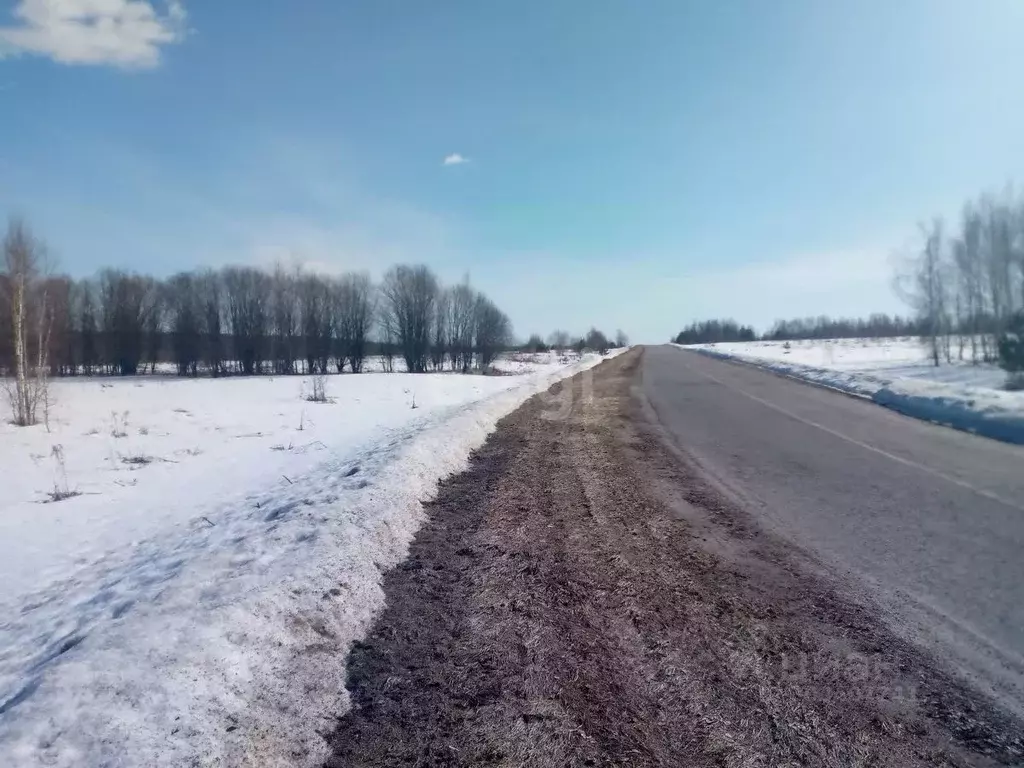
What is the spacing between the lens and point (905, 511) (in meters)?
6.48

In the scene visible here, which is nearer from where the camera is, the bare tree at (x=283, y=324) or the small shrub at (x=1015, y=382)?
the small shrub at (x=1015, y=382)

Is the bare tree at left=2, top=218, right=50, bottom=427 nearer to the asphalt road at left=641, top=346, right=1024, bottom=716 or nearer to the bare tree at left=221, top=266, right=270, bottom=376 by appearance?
the asphalt road at left=641, top=346, right=1024, bottom=716

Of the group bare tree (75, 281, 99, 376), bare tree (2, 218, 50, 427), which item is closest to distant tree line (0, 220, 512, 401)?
bare tree (75, 281, 99, 376)

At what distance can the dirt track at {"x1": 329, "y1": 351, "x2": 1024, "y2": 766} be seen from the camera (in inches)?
112

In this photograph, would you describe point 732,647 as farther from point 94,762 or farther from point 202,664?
point 94,762

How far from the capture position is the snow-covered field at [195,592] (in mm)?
2990

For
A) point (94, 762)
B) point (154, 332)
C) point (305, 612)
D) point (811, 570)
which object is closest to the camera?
point (94, 762)

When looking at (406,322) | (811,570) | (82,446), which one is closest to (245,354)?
(406,322)

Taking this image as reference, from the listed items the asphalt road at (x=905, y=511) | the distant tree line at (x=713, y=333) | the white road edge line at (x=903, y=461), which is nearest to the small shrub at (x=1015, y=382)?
the asphalt road at (x=905, y=511)

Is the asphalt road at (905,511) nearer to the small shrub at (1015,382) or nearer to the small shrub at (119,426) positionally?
the small shrub at (1015,382)

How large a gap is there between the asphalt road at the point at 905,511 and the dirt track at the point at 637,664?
0.38 meters

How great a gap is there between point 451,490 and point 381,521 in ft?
7.06

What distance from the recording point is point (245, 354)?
73.4m

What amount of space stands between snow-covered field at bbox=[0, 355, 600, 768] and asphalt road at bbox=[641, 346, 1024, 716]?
3.90 m
